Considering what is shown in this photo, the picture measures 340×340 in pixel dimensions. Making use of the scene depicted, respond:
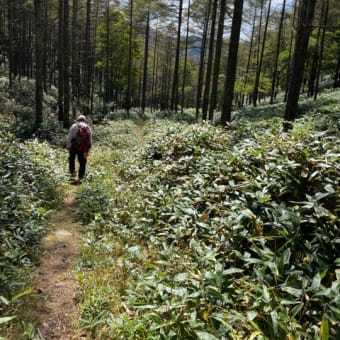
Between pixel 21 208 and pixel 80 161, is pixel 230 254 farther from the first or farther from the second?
pixel 80 161

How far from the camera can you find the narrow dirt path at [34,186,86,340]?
297cm

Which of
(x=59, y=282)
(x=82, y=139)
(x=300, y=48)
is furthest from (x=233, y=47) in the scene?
(x=59, y=282)

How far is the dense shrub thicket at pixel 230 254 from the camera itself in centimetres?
252

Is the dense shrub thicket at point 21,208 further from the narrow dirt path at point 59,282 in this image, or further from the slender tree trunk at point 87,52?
the slender tree trunk at point 87,52

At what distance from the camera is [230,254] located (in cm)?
335

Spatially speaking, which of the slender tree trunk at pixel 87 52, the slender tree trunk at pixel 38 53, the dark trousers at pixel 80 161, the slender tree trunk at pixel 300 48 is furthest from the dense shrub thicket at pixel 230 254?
the slender tree trunk at pixel 87 52

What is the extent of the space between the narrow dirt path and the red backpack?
2.79 meters

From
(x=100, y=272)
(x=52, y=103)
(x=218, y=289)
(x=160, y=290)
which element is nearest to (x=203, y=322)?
(x=218, y=289)

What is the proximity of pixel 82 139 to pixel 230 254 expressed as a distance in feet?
19.2

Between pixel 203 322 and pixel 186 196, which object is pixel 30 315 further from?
pixel 186 196

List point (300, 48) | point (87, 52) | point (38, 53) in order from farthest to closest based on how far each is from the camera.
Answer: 1. point (87, 52)
2. point (38, 53)
3. point (300, 48)

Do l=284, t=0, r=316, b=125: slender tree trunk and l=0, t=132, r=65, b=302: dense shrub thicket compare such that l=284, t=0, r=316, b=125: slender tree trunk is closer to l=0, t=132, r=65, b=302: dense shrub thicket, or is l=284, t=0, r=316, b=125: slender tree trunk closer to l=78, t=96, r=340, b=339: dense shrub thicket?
l=78, t=96, r=340, b=339: dense shrub thicket

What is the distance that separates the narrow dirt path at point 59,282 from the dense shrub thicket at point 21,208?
21cm

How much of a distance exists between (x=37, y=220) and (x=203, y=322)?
3194mm
